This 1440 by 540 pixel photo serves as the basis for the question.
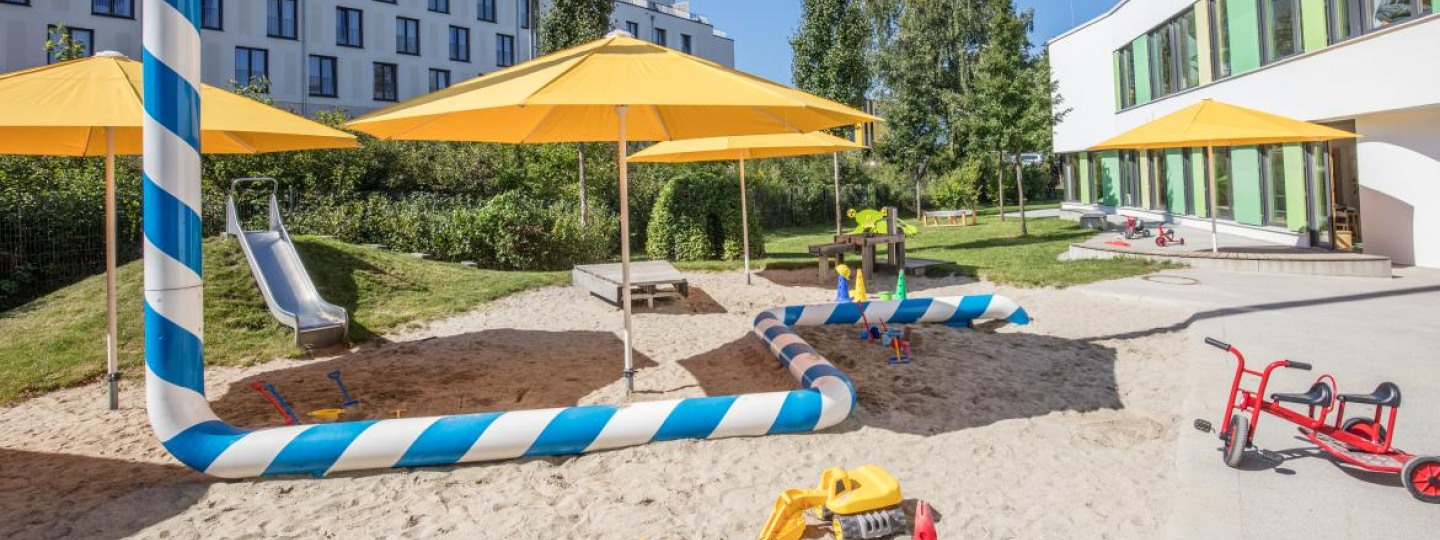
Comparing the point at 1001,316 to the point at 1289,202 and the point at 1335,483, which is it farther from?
the point at 1289,202

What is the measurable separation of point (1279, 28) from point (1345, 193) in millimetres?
3695

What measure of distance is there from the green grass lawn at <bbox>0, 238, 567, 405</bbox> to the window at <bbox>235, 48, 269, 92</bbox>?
28.9 meters

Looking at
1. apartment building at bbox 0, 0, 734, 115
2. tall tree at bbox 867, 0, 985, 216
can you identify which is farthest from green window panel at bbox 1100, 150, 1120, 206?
apartment building at bbox 0, 0, 734, 115

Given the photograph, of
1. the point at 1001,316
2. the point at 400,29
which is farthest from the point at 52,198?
the point at 400,29

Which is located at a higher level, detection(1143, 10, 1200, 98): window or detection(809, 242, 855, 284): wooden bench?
detection(1143, 10, 1200, 98): window

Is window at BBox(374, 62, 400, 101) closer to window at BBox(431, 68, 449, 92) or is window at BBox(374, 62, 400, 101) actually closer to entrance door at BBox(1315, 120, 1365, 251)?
window at BBox(431, 68, 449, 92)

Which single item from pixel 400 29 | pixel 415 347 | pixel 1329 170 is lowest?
pixel 415 347

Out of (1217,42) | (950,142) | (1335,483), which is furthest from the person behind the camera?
(950,142)

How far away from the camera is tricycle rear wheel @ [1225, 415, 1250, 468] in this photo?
4305 millimetres

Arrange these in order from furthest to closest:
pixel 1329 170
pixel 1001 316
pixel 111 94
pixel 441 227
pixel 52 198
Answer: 1. pixel 441 227
2. pixel 1329 170
3. pixel 52 198
4. pixel 1001 316
5. pixel 111 94

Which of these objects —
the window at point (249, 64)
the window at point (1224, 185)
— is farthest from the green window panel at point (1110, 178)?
the window at point (249, 64)

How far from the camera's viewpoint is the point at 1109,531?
3717mm

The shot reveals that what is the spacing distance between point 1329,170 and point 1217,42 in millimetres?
5343

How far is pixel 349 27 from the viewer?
133ft
